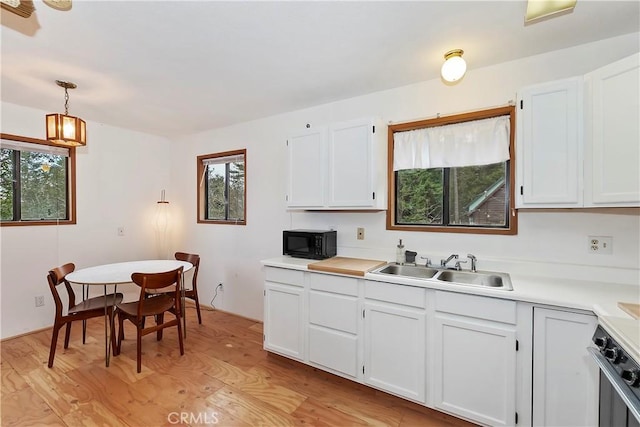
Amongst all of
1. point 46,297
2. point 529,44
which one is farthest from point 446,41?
point 46,297

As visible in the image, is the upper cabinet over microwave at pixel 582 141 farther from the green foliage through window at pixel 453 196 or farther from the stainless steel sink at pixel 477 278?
the stainless steel sink at pixel 477 278

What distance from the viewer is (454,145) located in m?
2.39

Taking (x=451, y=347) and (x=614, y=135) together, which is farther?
(x=451, y=347)

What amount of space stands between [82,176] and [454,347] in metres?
4.35

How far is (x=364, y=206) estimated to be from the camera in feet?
8.15

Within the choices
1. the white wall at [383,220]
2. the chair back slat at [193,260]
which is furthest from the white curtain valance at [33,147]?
the chair back slat at [193,260]

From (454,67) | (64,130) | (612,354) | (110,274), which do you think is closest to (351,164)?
(454,67)

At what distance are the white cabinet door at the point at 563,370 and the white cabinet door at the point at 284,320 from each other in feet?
5.24

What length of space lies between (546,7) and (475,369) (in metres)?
2.07

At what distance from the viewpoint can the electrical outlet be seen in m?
1.88

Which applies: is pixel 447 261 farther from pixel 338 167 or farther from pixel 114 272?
pixel 114 272

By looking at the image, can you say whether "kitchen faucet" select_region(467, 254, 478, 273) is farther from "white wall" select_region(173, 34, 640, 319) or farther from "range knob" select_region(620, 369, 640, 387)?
"range knob" select_region(620, 369, 640, 387)

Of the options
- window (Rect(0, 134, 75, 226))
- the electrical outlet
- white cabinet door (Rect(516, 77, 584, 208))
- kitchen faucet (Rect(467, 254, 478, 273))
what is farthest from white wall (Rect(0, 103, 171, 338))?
the electrical outlet

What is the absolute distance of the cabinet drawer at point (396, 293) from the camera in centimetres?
193
